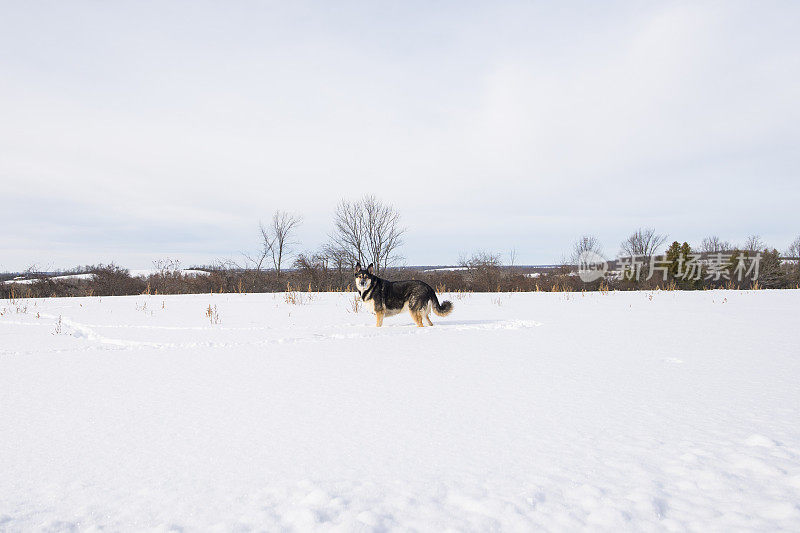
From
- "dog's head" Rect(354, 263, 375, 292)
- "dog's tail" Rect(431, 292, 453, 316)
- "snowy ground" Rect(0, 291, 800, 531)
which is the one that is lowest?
"snowy ground" Rect(0, 291, 800, 531)

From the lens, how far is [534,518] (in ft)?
4.46

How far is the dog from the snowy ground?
1970 mm

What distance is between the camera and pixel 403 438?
2.03 meters

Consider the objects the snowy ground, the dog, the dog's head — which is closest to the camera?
the snowy ground

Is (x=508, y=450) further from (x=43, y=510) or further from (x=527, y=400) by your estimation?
(x=43, y=510)

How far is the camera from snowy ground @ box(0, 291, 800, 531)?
141 centimetres

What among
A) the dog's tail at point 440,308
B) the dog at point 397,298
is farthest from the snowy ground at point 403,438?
the dog's tail at point 440,308

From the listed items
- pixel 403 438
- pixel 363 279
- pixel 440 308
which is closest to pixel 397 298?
pixel 363 279

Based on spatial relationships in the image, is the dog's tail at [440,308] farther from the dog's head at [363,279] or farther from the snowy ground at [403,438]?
the snowy ground at [403,438]

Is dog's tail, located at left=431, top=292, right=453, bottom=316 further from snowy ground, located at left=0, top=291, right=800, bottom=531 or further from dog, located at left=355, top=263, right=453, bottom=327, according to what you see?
snowy ground, located at left=0, top=291, right=800, bottom=531

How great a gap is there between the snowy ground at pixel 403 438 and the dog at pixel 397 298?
1970mm

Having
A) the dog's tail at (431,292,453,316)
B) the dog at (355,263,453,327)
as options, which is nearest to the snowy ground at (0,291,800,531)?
the dog at (355,263,453,327)

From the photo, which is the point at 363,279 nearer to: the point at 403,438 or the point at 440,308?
the point at 440,308

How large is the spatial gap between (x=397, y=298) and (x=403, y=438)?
4.59 meters
